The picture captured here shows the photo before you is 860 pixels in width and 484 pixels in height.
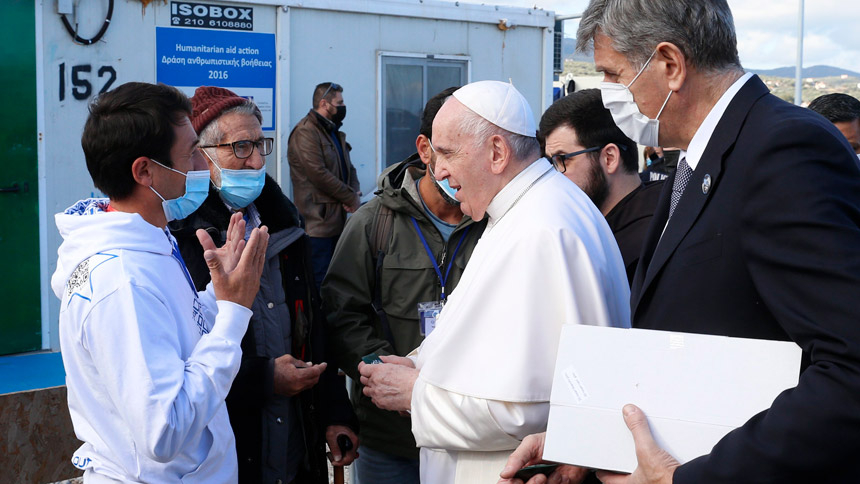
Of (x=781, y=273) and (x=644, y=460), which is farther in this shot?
(x=644, y=460)

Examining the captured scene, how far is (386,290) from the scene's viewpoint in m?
3.66

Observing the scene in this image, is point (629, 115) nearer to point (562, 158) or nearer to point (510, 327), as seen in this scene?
point (510, 327)

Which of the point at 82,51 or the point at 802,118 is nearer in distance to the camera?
the point at 802,118

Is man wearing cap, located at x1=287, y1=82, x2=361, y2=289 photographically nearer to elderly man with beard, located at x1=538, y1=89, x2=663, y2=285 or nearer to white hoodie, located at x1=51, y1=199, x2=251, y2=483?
elderly man with beard, located at x1=538, y1=89, x2=663, y2=285

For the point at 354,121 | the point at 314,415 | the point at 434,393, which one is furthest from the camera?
the point at 354,121

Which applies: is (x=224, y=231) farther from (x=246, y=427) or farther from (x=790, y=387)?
(x=790, y=387)

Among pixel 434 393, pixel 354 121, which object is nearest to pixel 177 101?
pixel 434 393

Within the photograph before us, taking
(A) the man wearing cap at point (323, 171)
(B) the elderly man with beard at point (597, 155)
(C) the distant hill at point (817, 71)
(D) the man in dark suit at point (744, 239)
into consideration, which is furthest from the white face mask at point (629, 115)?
(C) the distant hill at point (817, 71)

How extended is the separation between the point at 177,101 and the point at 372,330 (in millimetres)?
1454

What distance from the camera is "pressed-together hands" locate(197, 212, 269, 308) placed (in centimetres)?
246

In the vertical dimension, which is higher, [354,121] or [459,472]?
[354,121]

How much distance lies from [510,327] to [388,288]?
4.55ft

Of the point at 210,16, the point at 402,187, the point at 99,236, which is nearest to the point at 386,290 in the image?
Result: the point at 402,187

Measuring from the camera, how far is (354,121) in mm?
8688
